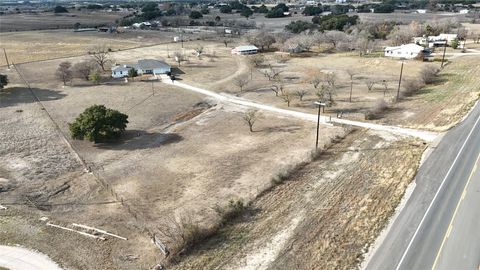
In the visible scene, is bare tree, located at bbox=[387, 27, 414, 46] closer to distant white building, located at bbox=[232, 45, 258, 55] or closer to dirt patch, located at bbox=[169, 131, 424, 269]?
distant white building, located at bbox=[232, 45, 258, 55]

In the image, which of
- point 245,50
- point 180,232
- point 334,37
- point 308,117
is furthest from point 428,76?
point 180,232

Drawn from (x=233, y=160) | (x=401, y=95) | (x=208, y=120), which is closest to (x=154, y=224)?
(x=233, y=160)

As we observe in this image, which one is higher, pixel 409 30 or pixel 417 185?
pixel 409 30

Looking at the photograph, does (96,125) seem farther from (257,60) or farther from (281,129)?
(257,60)

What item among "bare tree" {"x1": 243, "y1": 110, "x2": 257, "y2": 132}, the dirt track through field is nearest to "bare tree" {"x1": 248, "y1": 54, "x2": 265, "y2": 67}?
the dirt track through field

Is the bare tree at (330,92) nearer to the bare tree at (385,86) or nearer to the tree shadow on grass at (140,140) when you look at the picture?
the bare tree at (385,86)

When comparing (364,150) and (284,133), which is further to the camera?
(284,133)

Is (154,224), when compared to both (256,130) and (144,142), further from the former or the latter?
(256,130)
